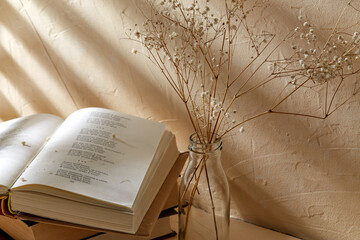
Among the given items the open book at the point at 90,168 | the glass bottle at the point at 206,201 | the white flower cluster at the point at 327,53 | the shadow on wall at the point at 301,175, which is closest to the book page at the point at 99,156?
the open book at the point at 90,168

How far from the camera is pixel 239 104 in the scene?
3.31ft

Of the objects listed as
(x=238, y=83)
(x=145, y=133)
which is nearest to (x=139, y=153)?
(x=145, y=133)

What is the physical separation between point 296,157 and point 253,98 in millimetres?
161

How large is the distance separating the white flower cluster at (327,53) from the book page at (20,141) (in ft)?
1.97

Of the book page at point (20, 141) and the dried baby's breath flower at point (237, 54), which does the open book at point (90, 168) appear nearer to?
the book page at point (20, 141)

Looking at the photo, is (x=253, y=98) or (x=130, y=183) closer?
(x=130, y=183)

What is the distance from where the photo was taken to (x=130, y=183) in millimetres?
879

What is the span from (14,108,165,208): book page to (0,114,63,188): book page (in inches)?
2.0

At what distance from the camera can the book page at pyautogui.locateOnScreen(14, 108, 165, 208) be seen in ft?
2.81

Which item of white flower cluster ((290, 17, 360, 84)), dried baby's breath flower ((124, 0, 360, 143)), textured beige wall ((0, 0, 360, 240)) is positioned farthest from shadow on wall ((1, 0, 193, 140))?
white flower cluster ((290, 17, 360, 84))

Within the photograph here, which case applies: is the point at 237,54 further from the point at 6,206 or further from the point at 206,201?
the point at 6,206

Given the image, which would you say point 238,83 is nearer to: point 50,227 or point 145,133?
point 145,133

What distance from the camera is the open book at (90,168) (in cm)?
85

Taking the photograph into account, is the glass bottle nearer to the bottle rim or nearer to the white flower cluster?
the bottle rim
